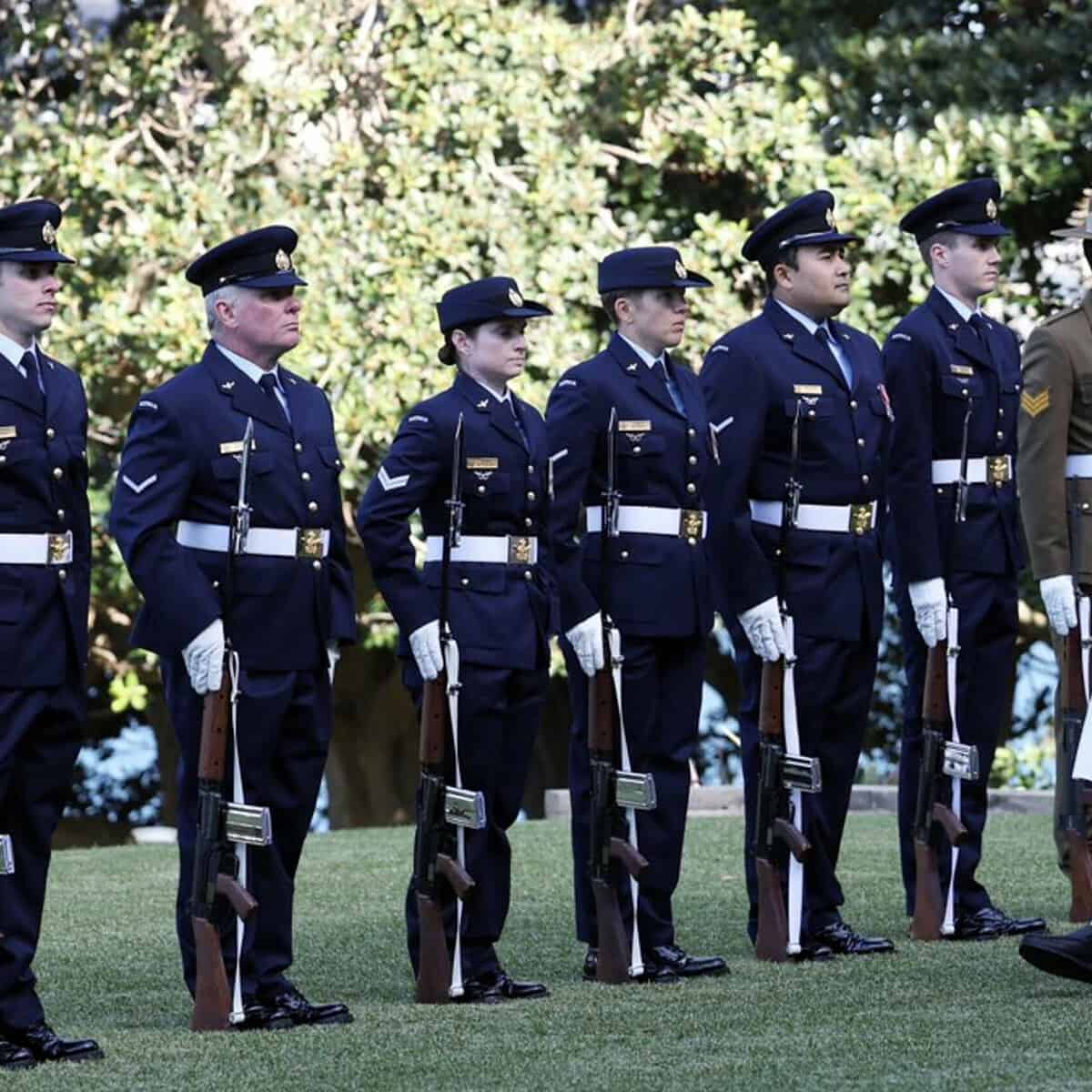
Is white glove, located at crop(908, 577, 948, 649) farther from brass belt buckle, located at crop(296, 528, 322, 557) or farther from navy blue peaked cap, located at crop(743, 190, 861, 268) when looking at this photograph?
brass belt buckle, located at crop(296, 528, 322, 557)

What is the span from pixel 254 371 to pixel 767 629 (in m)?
1.73

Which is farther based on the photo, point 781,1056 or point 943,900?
point 943,900

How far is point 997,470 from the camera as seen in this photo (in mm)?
8695

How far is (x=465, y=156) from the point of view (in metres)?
16.4

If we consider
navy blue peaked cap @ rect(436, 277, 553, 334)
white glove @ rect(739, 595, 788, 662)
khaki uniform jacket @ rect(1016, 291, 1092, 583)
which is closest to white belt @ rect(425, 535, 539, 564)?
navy blue peaked cap @ rect(436, 277, 553, 334)

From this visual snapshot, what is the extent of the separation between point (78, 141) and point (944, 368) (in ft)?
28.4

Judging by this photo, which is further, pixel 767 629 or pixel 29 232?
pixel 767 629

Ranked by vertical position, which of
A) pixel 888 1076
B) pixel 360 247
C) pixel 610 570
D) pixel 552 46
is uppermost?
pixel 552 46

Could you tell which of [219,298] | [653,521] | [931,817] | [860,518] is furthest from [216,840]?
[931,817]

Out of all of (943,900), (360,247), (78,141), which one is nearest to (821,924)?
(943,900)

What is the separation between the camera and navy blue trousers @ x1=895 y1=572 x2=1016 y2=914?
8.56 m

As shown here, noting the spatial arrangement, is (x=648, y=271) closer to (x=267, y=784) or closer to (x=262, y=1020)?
(x=267, y=784)

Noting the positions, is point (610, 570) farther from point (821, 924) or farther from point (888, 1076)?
point (888, 1076)

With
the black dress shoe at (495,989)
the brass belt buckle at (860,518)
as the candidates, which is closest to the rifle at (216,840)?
the black dress shoe at (495,989)
